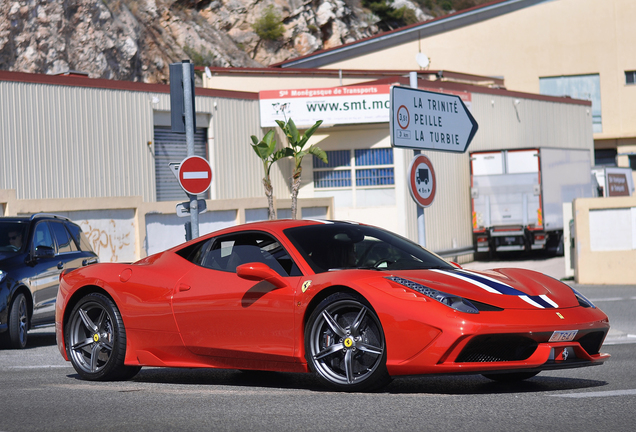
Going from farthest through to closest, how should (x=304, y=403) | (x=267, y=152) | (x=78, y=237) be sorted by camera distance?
1. (x=267, y=152)
2. (x=78, y=237)
3. (x=304, y=403)

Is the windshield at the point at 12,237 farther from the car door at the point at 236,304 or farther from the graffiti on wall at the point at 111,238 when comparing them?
the graffiti on wall at the point at 111,238

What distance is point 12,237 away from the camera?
1068cm

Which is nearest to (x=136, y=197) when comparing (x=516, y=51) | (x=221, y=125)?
(x=221, y=125)

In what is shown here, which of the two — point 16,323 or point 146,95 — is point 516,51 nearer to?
point 146,95

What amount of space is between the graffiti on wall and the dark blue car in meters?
8.06

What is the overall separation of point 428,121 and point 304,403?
18.7 feet

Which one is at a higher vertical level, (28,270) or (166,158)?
(166,158)

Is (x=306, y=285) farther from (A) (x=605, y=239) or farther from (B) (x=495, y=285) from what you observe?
(A) (x=605, y=239)

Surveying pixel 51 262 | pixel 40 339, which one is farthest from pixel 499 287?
pixel 40 339

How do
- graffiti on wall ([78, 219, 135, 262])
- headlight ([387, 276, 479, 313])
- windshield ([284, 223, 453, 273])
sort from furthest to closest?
graffiti on wall ([78, 219, 135, 262])
windshield ([284, 223, 453, 273])
headlight ([387, 276, 479, 313])

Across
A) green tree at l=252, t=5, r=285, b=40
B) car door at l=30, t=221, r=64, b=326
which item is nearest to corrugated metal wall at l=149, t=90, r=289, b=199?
car door at l=30, t=221, r=64, b=326

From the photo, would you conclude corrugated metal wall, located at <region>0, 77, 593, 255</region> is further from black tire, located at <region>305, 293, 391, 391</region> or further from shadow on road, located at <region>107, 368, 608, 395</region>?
black tire, located at <region>305, 293, 391, 391</region>

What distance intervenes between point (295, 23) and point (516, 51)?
1885 centimetres

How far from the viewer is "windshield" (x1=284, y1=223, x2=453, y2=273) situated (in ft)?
20.9
